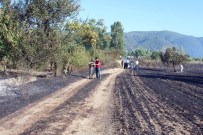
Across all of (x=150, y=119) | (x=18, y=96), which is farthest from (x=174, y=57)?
(x=150, y=119)

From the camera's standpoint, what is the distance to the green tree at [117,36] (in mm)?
121000

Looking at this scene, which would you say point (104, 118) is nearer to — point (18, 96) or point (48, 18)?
point (18, 96)

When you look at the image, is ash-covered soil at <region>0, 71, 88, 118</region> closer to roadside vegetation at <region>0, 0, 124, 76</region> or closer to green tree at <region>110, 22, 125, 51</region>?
roadside vegetation at <region>0, 0, 124, 76</region>

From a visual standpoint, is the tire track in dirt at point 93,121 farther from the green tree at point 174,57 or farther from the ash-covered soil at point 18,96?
the green tree at point 174,57

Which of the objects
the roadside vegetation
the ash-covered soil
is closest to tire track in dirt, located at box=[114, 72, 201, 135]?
the ash-covered soil

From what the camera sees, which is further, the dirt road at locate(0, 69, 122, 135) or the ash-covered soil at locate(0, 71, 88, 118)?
the ash-covered soil at locate(0, 71, 88, 118)

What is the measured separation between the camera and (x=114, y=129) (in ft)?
35.9

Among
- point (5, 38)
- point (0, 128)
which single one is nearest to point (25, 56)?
point (5, 38)

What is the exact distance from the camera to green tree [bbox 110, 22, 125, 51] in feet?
397

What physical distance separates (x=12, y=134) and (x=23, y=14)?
18.7 m

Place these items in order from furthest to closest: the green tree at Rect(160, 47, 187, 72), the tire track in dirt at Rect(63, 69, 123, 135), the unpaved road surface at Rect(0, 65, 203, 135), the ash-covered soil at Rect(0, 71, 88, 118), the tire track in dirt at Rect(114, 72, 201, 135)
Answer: the green tree at Rect(160, 47, 187, 72) → the ash-covered soil at Rect(0, 71, 88, 118) → the tire track in dirt at Rect(114, 72, 201, 135) → the unpaved road surface at Rect(0, 65, 203, 135) → the tire track in dirt at Rect(63, 69, 123, 135)

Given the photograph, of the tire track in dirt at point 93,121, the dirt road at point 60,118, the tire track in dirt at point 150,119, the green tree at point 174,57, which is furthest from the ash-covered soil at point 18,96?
the green tree at point 174,57

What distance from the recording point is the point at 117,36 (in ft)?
→ 398

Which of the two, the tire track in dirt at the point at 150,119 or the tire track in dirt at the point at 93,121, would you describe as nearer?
the tire track in dirt at the point at 93,121
